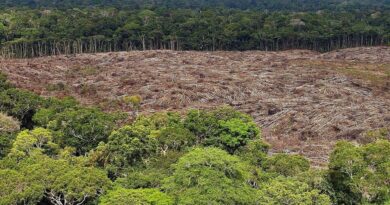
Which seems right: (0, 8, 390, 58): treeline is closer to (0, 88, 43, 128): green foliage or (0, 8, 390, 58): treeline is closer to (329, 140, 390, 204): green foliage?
(0, 88, 43, 128): green foliage

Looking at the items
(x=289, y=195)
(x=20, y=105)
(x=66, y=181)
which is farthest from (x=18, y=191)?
(x=20, y=105)

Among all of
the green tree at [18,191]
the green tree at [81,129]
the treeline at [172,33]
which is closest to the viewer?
the green tree at [18,191]

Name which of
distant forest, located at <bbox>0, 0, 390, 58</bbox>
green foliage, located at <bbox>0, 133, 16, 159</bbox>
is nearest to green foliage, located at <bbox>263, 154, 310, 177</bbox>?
green foliage, located at <bbox>0, 133, 16, 159</bbox>

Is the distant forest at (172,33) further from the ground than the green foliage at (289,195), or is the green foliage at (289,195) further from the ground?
the green foliage at (289,195)

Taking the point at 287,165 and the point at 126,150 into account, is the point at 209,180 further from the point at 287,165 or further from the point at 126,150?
the point at 126,150

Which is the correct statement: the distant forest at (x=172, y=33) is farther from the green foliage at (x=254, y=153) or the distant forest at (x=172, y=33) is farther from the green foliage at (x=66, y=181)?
the green foliage at (x=66, y=181)

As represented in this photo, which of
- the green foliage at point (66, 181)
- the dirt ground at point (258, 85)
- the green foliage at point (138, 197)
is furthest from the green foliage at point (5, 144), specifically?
the dirt ground at point (258, 85)
